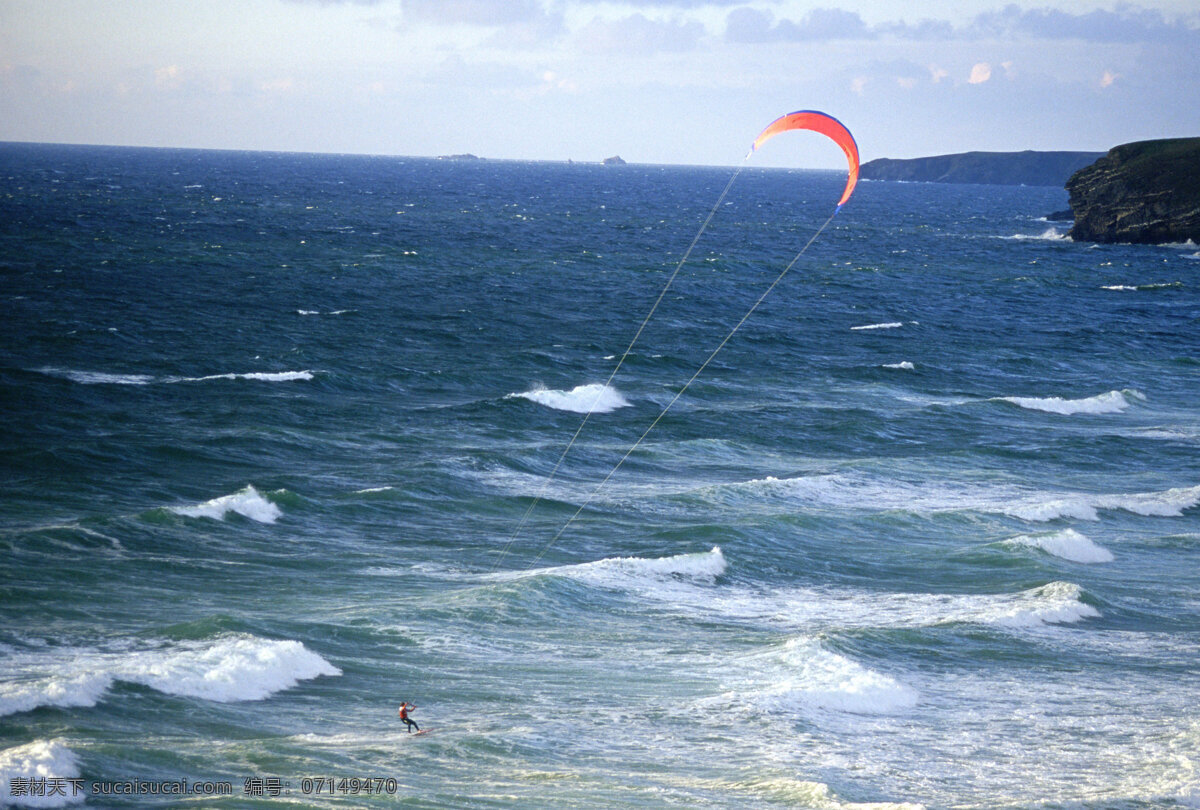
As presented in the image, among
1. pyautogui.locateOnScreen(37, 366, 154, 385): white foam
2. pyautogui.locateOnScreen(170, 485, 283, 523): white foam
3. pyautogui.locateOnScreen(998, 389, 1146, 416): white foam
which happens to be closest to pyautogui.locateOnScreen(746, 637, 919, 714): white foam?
pyautogui.locateOnScreen(170, 485, 283, 523): white foam

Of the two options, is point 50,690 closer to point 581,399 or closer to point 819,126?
point 819,126

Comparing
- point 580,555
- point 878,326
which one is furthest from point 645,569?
point 878,326

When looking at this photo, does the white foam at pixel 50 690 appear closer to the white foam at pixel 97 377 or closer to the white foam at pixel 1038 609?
the white foam at pixel 1038 609

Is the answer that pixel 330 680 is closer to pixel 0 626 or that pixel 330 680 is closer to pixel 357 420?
pixel 0 626

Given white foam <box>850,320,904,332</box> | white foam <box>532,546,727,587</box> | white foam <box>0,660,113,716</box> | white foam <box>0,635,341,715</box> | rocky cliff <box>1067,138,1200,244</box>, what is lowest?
white foam <box>532,546,727,587</box>

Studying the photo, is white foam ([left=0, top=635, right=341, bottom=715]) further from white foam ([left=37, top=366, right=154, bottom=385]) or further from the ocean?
white foam ([left=37, top=366, right=154, bottom=385])

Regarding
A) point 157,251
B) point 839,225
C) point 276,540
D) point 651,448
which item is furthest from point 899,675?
point 839,225
